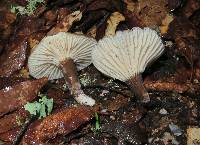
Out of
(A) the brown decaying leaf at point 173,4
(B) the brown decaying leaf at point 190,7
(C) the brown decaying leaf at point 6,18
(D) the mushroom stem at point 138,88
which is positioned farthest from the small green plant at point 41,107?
(B) the brown decaying leaf at point 190,7

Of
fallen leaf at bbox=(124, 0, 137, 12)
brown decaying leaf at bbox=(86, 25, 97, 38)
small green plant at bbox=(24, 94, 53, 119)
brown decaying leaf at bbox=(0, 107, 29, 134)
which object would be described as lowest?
brown decaying leaf at bbox=(0, 107, 29, 134)

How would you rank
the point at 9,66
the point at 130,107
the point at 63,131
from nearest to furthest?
the point at 63,131 → the point at 130,107 → the point at 9,66

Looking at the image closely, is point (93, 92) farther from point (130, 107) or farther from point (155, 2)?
point (155, 2)

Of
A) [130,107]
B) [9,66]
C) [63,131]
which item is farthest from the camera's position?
[9,66]

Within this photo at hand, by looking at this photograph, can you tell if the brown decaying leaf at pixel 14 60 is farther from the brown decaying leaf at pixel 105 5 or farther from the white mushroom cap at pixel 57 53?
the brown decaying leaf at pixel 105 5

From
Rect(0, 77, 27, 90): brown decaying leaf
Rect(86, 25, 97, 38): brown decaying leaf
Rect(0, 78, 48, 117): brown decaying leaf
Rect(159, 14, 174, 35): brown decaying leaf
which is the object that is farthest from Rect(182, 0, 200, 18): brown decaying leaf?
Rect(0, 77, 27, 90): brown decaying leaf

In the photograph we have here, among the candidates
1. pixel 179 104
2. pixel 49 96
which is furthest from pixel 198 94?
pixel 49 96

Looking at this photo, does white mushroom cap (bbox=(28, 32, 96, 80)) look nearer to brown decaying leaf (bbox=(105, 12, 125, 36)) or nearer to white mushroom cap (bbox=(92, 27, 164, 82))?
white mushroom cap (bbox=(92, 27, 164, 82))
